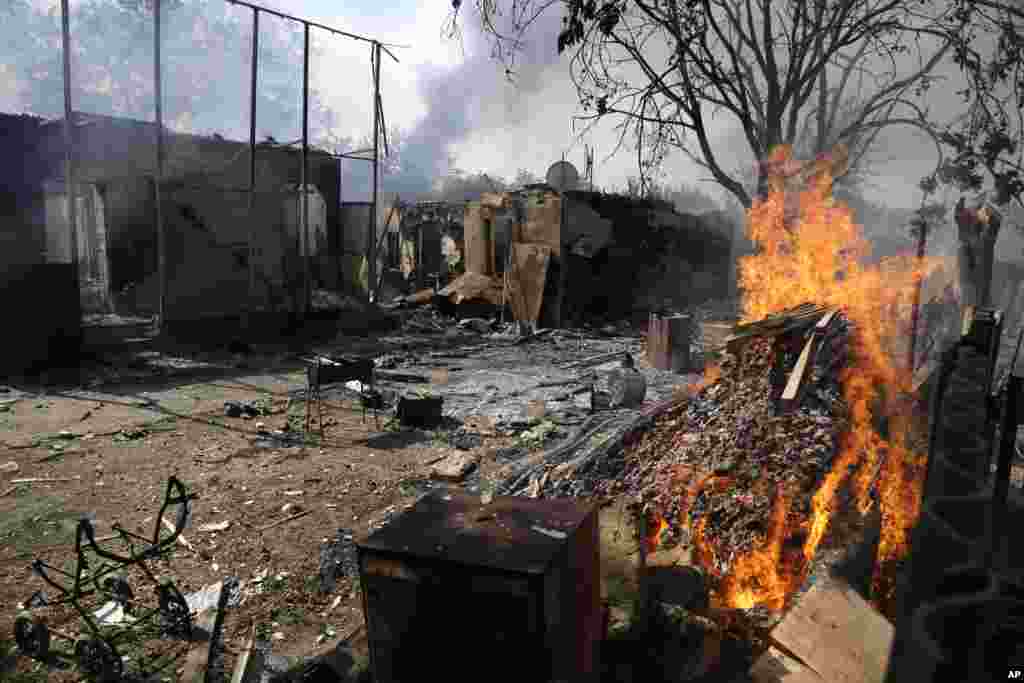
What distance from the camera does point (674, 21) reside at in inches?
387

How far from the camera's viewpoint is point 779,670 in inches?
116

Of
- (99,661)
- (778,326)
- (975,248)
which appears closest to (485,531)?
(99,661)

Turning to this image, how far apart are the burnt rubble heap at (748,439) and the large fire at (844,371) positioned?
12 cm

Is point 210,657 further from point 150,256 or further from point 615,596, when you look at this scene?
point 150,256

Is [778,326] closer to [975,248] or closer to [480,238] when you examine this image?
[975,248]

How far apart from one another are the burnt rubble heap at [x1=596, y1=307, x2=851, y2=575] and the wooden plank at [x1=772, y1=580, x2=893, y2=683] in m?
0.98

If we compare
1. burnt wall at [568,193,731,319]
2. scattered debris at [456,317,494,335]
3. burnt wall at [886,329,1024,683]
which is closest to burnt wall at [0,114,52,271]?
scattered debris at [456,317,494,335]

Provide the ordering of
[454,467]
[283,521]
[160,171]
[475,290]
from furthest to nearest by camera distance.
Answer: [475,290] → [160,171] → [454,467] → [283,521]

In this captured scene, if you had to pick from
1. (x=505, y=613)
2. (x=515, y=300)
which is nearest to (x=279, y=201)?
(x=515, y=300)

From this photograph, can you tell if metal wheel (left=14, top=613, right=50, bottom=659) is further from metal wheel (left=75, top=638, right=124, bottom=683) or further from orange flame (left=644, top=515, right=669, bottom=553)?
orange flame (left=644, top=515, right=669, bottom=553)

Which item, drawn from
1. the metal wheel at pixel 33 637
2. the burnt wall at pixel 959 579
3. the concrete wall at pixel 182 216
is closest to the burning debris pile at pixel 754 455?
the burnt wall at pixel 959 579

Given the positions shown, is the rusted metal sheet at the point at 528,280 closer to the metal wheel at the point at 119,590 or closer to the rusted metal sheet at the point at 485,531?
the metal wheel at the point at 119,590

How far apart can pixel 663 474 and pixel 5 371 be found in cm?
1118

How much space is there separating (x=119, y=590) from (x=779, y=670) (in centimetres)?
399
